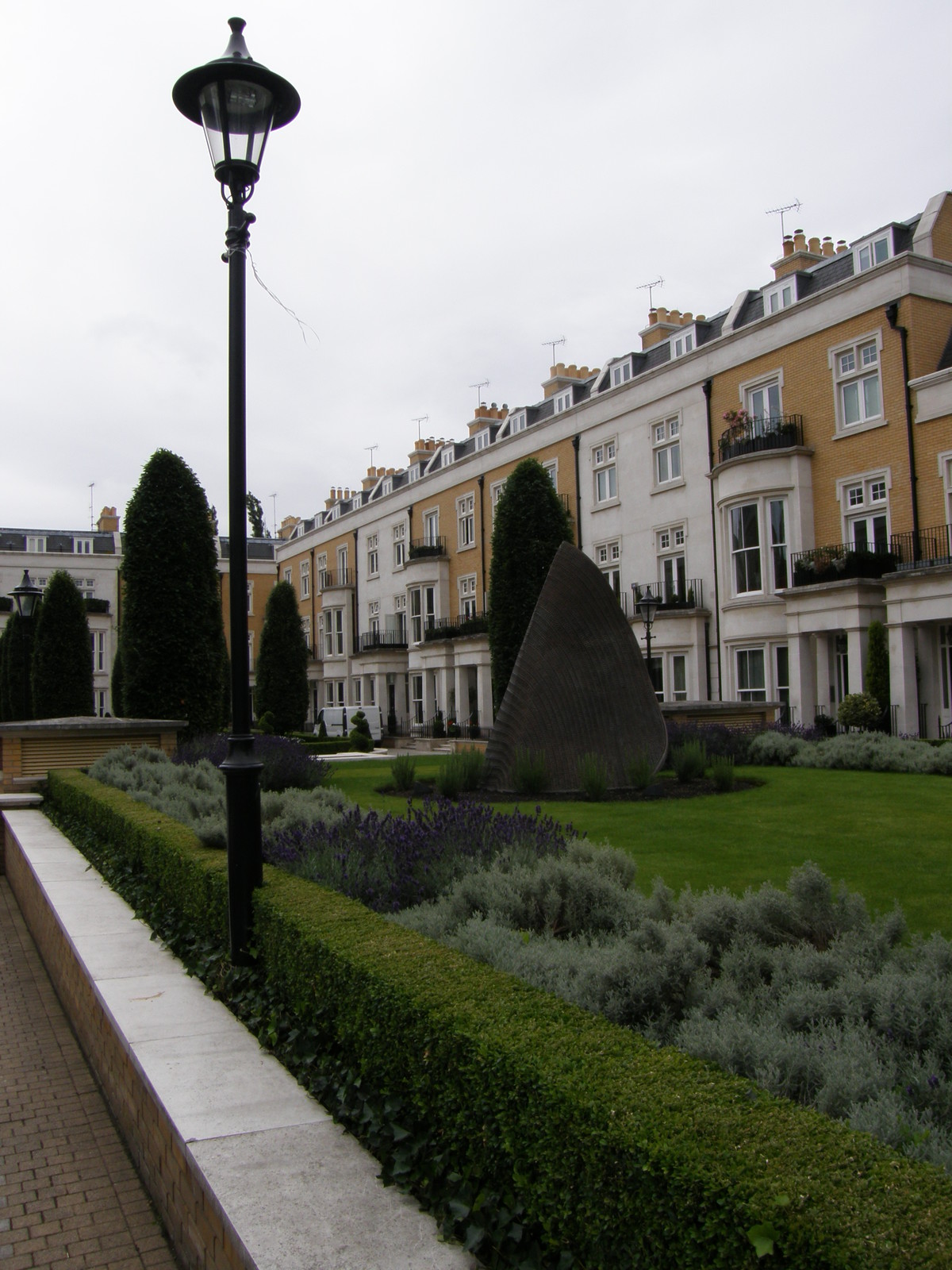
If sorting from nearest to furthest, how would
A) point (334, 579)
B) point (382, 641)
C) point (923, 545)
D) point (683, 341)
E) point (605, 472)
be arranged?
point (923, 545) < point (683, 341) < point (605, 472) < point (382, 641) < point (334, 579)

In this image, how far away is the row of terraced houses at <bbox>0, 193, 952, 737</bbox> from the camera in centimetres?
2111

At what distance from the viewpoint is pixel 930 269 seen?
21.6 meters

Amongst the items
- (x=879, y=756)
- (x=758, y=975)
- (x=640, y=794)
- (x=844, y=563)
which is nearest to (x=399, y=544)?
(x=844, y=563)

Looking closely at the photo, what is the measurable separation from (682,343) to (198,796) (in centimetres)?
2360

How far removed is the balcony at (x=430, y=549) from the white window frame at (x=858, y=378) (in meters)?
20.8

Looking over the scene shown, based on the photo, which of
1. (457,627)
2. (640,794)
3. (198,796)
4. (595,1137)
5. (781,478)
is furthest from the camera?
(457,627)

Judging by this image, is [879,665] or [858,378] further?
[858,378]

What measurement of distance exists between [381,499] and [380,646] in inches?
294

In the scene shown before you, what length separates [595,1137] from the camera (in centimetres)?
223

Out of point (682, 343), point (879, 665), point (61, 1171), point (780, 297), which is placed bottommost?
point (61, 1171)

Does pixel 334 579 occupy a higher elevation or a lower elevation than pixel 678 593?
higher

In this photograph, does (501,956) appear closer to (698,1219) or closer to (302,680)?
(698,1219)

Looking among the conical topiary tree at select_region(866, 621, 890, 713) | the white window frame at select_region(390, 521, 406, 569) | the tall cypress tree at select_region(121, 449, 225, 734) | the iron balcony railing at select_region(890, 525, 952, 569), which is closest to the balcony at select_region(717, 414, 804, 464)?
the iron balcony railing at select_region(890, 525, 952, 569)

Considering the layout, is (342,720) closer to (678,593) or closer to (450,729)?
(450,729)
